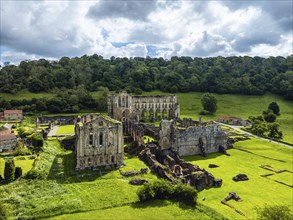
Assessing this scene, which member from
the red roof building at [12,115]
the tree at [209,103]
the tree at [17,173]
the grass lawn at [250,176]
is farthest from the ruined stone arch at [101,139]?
the tree at [209,103]

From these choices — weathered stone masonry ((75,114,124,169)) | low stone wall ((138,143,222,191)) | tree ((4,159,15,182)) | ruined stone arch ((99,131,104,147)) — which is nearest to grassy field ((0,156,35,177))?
tree ((4,159,15,182))

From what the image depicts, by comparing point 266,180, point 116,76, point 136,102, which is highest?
point 116,76

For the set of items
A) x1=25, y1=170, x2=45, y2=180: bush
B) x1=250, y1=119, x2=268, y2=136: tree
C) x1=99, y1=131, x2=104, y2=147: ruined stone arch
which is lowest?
x1=25, y1=170, x2=45, y2=180: bush

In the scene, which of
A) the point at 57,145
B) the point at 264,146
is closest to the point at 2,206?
the point at 57,145

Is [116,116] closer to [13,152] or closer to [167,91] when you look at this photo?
[13,152]

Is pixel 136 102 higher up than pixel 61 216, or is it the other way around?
pixel 136 102

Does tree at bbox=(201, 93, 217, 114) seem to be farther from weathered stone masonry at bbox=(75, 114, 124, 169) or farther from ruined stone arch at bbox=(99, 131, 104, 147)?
ruined stone arch at bbox=(99, 131, 104, 147)

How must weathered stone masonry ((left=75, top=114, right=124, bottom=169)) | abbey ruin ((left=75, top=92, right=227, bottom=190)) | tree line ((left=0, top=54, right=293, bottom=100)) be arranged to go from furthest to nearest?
tree line ((left=0, top=54, right=293, bottom=100)) < weathered stone masonry ((left=75, top=114, right=124, bottom=169)) < abbey ruin ((left=75, top=92, right=227, bottom=190))
